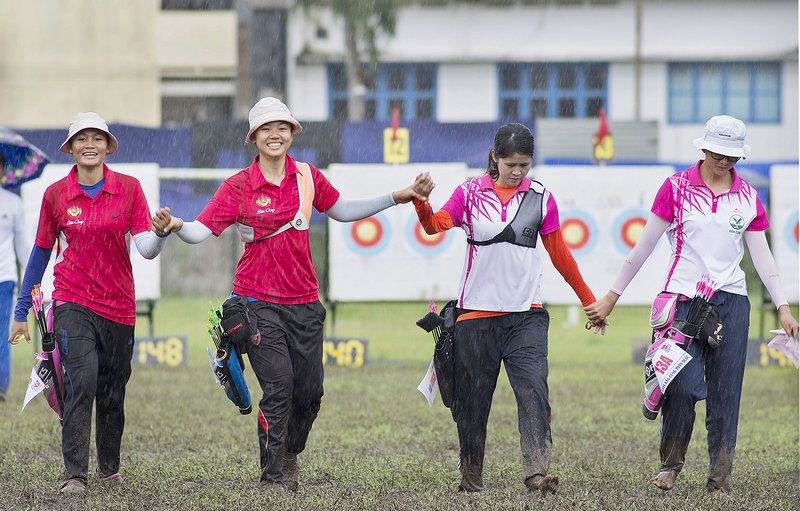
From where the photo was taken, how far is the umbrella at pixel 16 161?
10.6m

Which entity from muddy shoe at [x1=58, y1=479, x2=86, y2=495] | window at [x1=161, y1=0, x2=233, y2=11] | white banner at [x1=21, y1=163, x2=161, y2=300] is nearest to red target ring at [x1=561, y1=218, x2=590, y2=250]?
white banner at [x1=21, y1=163, x2=161, y2=300]

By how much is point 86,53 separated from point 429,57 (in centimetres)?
849

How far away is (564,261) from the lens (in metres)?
7.40

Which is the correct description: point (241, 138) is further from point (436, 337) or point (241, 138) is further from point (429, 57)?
point (429, 57)

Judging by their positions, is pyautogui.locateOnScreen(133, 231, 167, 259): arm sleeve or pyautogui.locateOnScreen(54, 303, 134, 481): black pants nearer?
pyautogui.locateOnScreen(133, 231, 167, 259): arm sleeve

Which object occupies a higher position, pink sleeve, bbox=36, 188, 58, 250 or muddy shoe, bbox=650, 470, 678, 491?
pink sleeve, bbox=36, 188, 58, 250

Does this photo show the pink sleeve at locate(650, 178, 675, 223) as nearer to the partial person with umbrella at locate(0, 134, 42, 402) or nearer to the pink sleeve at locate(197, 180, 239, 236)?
the pink sleeve at locate(197, 180, 239, 236)

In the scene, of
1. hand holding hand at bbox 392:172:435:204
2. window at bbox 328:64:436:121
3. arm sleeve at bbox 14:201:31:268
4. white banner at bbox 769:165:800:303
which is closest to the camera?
hand holding hand at bbox 392:172:435:204

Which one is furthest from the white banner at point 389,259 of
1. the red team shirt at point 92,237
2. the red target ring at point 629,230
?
the red team shirt at point 92,237

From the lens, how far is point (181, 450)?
9.14 meters

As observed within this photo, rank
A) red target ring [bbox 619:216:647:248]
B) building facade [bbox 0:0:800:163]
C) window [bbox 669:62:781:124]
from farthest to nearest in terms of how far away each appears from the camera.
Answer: window [bbox 669:62:781:124] < building facade [bbox 0:0:800:163] < red target ring [bbox 619:216:647:248]

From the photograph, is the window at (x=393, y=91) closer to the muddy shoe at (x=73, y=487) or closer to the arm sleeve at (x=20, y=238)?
the arm sleeve at (x=20, y=238)

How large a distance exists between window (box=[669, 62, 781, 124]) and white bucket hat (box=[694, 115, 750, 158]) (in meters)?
29.7

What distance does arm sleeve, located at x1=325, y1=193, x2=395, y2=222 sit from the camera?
295 inches
